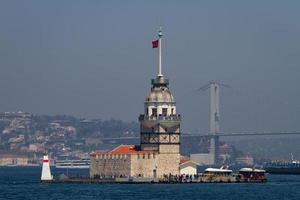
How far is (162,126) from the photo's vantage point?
142 m

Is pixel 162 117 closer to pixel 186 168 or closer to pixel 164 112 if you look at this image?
pixel 164 112

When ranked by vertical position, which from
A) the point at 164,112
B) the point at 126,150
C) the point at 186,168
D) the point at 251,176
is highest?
the point at 164,112

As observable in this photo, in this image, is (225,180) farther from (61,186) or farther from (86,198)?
(86,198)

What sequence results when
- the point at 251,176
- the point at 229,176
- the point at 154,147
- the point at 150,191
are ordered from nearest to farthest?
the point at 150,191
the point at 154,147
the point at 229,176
the point at 251,176

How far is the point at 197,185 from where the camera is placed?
139 m

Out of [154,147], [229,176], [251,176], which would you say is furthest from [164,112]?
[251,176]

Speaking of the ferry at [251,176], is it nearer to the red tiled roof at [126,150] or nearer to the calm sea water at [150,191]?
the calm sea water at [150,191]

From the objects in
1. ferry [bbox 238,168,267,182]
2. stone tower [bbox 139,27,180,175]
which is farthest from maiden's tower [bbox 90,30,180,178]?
ferry [bbox 238,168,267,182]

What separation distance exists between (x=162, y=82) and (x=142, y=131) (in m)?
5.37

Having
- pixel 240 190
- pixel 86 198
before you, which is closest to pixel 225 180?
pixel 240 190

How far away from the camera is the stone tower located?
141 meters

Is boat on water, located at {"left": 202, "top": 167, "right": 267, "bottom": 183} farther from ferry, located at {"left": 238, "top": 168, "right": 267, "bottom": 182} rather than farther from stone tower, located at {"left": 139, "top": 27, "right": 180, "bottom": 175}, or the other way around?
stone tower, located at {"left": 139, "top": 27, "right": 180, "bottom": 175}

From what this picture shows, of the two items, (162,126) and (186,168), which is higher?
(162,126)

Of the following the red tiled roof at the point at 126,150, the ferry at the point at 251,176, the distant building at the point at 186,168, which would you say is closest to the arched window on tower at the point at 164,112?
the red tiled roof at the point at 126,150
